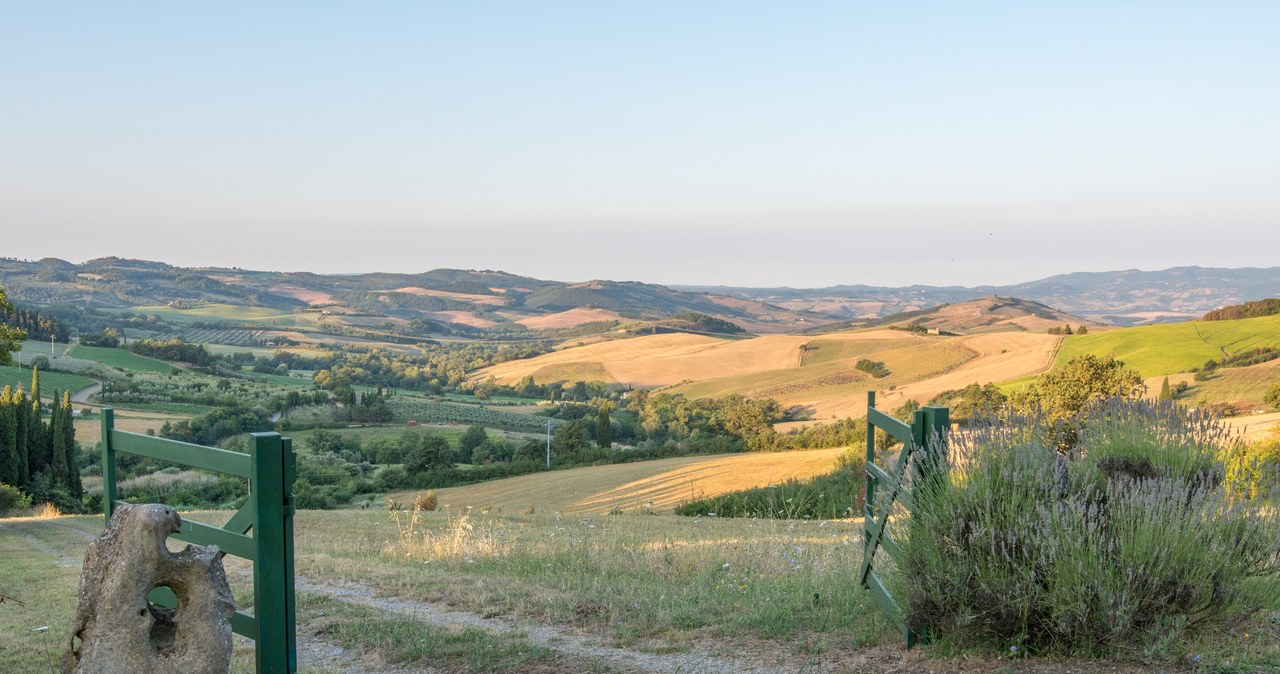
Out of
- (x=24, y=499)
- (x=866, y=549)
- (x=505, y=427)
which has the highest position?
(x=866, y=549)

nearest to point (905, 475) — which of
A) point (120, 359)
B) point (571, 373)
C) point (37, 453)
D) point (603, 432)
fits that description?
point (37, 453)

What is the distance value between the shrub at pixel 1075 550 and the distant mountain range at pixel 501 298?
132 meters

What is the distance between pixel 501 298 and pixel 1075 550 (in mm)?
183356

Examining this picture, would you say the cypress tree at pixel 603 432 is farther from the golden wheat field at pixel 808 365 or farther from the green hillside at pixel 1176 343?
the green hillside at pixel 1176 343

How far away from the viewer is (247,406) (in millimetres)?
86438

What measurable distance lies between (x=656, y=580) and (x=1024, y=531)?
4.38m

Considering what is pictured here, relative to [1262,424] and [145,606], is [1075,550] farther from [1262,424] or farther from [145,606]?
[1262,424]

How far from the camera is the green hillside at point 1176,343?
66.6 meters

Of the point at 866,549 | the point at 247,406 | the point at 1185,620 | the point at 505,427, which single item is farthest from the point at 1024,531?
the point at 247,406

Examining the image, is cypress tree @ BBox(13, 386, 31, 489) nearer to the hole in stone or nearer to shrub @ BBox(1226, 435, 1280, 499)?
the hole in stone

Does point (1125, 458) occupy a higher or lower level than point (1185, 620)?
Answer: higher

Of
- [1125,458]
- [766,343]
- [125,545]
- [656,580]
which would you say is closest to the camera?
[125,545]

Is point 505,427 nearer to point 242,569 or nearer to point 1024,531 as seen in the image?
point 242,569

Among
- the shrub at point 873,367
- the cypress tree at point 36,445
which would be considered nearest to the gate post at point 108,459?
the cypress tree at point 36,445
